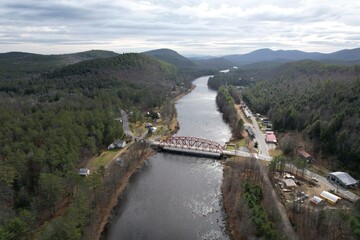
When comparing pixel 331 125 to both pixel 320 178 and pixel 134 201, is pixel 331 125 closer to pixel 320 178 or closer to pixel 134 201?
pixel 320 178

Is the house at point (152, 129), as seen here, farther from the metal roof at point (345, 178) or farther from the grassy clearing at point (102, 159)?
the metal roof at point (345, 178)

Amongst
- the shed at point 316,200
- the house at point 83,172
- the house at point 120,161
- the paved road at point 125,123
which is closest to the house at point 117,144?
the house at point 120,161

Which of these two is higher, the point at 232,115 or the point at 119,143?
the point at 232,115

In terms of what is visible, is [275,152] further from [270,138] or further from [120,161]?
[120,161]

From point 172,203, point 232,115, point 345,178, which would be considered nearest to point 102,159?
point 172,203

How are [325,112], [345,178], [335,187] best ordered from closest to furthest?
[335,187]
[345,178]
[325,112]

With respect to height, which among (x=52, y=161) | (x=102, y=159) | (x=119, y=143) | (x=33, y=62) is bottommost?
(x=102, y=159)

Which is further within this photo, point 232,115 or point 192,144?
point 232,115
